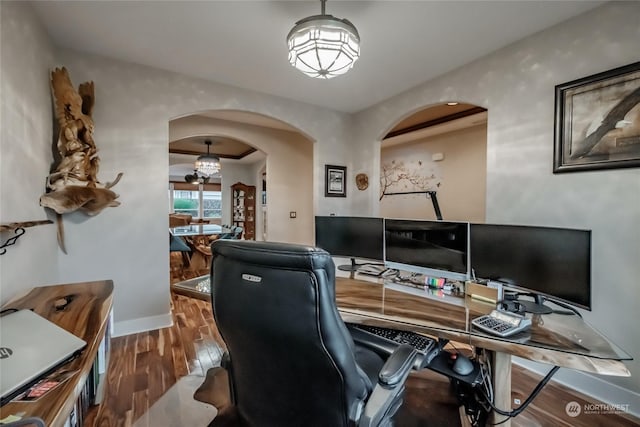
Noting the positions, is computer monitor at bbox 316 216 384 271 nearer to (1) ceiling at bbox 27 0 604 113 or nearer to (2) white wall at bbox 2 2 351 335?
(1) ceiling at bbox 27 0 604 113

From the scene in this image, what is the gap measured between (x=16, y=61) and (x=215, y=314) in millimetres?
1903

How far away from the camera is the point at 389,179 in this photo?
5887mm

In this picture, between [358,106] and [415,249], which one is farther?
[358,106]

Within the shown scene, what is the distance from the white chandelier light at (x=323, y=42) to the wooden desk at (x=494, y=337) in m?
1.52

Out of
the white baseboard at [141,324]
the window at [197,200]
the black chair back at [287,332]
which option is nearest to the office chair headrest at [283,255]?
the black chair back at [287,332]

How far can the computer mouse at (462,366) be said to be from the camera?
1.52 metres

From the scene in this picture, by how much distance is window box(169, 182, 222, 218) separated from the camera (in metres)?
11.2

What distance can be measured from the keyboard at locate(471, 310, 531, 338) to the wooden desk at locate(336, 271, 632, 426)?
3 centimetres

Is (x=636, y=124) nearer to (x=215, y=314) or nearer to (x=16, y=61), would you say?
(x=215, y=314)

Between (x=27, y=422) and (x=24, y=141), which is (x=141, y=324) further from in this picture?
(x=27, y=422)

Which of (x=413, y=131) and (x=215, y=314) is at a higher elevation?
(x=413, y=131)

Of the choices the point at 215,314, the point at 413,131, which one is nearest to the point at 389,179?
the point at 413,131

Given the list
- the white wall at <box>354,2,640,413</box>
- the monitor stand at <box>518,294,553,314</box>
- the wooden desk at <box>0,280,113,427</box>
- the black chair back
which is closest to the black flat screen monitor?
the monitor stand at <box>518,294,553,314</box>

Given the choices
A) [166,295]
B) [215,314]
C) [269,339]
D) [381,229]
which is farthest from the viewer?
[166,295]
